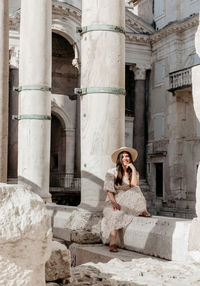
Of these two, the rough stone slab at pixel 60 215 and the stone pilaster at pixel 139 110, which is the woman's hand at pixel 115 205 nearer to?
the rough stone slab at pixel 60 215

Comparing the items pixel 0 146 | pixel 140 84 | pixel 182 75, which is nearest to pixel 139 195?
pixel 0 146

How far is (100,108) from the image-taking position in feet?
23.7

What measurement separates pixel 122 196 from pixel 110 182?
227 millimetres

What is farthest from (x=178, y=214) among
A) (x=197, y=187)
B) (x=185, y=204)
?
(x=197, y=187)

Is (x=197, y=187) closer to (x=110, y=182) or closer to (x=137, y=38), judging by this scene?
(x=110, y=182)

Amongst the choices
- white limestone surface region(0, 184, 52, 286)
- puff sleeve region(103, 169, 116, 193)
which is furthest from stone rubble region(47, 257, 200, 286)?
puff sleeve region(103, 169, 116, 193)

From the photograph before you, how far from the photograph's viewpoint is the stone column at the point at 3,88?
944cm

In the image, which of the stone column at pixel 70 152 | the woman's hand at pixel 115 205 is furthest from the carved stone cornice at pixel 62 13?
the woman's hand at pixel 115 205

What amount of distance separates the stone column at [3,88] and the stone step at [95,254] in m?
3.04

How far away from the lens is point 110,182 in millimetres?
6492

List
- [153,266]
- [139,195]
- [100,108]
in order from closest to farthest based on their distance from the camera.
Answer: [153,266] → [139,195] → [100,108]

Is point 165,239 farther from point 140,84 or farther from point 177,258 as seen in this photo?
point 140,84

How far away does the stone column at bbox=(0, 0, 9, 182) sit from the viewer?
9.44 metres

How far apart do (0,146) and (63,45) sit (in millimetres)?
20007
